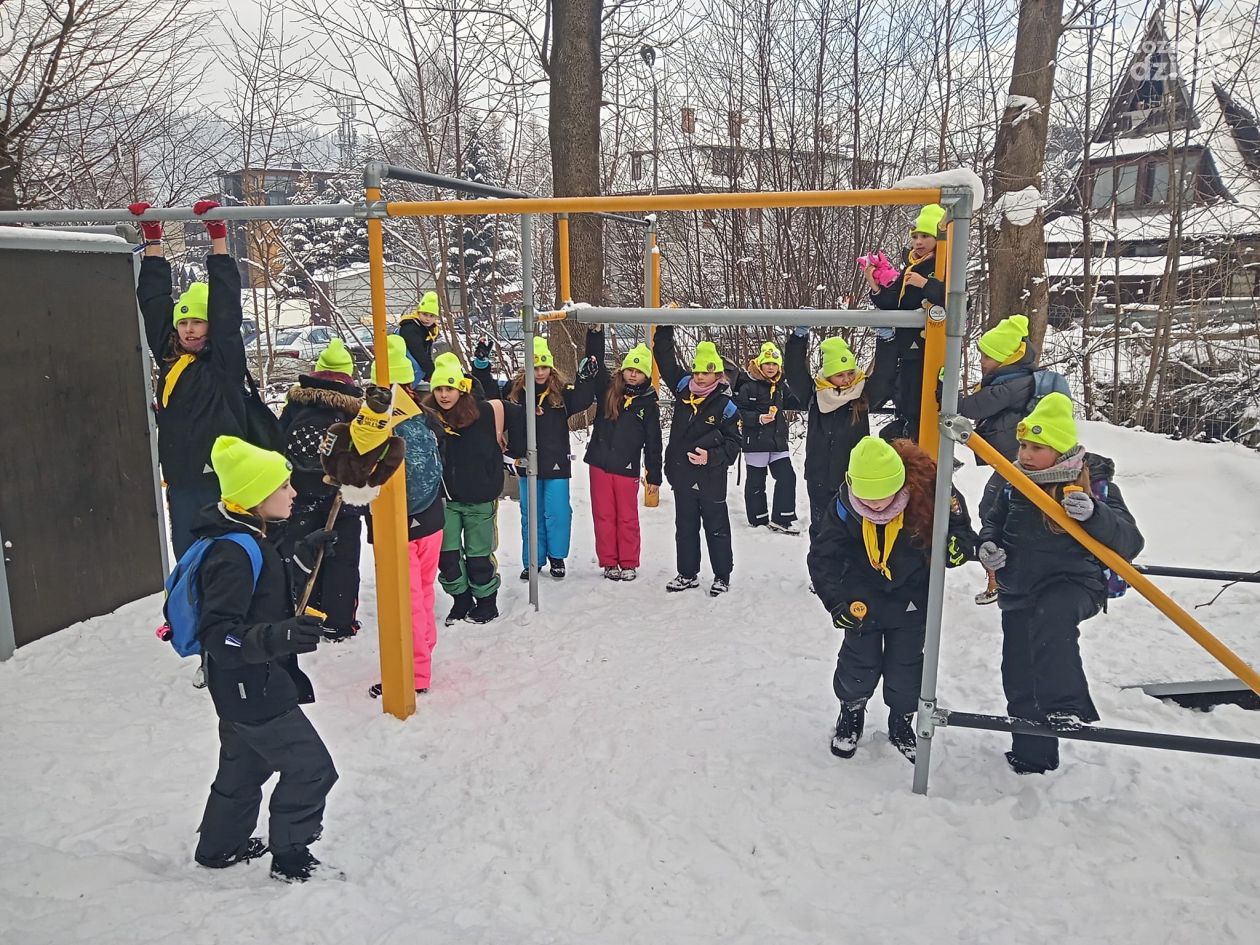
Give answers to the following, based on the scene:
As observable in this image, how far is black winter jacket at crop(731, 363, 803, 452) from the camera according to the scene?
747 centimetres

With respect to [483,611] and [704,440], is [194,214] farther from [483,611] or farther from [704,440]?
[704,440]

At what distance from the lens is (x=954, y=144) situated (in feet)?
39.2

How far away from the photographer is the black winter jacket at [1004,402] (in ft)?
17.2

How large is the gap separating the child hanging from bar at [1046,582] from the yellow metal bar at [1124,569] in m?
0.18

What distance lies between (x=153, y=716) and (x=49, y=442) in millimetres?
1806

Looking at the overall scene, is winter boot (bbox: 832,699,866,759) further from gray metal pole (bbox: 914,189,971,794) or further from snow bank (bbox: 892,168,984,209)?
snow bank (bbox: 892,168,984,209)

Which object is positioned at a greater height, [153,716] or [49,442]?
[49,442]

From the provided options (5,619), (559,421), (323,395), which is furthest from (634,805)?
(5,619)

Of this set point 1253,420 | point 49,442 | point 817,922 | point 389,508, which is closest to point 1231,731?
point 817,922

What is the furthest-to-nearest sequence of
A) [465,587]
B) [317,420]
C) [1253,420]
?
[1253,420], [465,587], [317,420]

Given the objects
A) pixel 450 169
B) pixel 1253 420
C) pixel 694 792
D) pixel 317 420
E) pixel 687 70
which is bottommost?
pixel 694 792

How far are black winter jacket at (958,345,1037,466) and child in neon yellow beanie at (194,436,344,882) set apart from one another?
392cm

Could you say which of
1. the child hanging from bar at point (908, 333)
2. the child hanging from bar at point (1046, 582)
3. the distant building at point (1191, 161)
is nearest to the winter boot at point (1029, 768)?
the child hanging from bar at point (1046, 582)

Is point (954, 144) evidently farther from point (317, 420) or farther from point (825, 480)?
point (317, 420)
